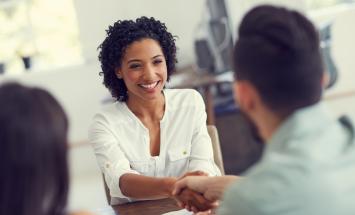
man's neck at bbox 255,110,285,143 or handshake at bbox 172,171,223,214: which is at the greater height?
man's neck at bbox 255,110,285,143

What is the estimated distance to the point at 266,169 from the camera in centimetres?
102

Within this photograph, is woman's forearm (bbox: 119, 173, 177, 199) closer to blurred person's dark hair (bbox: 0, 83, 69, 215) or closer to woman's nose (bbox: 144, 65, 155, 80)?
woman's nose (bbox: 144, 65, 155, 80)

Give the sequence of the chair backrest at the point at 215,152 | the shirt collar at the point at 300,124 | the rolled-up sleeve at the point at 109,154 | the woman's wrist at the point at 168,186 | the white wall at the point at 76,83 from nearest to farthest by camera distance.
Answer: the shirt collar at the point at 300,124
the woman's wrist at the point at 168,186
the rolled-up sleeve at the point at 109,154
the chair backrest at the point at 215,152
the white wall at the point at 76,83

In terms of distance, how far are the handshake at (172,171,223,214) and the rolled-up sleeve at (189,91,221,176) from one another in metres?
0.20

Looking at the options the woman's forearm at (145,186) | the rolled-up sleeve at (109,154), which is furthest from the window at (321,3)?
the woman's forearm at (145,186)

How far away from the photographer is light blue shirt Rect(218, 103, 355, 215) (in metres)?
0.99

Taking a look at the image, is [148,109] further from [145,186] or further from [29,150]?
[29,150]

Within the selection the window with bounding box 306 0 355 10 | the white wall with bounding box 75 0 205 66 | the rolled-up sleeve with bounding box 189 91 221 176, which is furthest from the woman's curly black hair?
the window with bounding box 306 0 355 10

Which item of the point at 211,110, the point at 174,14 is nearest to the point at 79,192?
the point at 211,110

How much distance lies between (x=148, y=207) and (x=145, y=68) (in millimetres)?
526

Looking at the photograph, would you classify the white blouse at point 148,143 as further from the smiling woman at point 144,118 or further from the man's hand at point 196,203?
the man's hand at point 196,203

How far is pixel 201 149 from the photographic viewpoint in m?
2.00

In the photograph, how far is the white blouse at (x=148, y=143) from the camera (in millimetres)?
1959

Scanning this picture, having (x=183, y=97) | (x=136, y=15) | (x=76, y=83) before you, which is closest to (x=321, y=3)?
(x=136, y=15)
